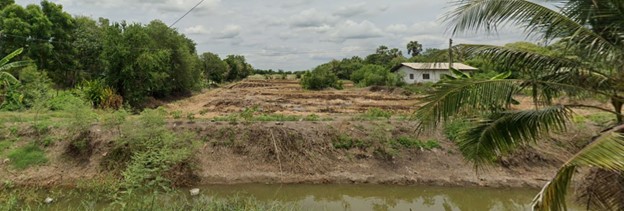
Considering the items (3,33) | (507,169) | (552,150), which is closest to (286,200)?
(507,169)

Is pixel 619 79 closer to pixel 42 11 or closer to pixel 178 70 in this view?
pixel 178 70

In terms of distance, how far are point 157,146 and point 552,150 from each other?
1170cm

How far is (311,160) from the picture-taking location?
1084cm

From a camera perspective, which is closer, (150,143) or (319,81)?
(150,143)

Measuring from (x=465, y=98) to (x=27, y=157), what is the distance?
40.1 feet

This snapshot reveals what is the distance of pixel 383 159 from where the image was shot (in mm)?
11008

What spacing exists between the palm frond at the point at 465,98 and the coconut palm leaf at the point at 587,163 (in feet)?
4.01

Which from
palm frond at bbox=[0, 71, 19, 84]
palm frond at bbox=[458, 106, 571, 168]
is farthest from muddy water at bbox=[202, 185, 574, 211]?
palm frond at bbox=[0, 71, 19, 84]

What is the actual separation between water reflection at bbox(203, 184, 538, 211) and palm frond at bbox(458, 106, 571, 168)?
14.6 feet

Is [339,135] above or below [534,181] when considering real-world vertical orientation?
above

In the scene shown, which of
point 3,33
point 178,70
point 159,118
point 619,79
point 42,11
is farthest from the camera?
point 178,70

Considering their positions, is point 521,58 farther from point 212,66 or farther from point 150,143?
point 212,66

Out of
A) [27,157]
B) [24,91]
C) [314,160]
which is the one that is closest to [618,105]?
[314,160]

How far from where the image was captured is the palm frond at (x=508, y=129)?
153 inches
